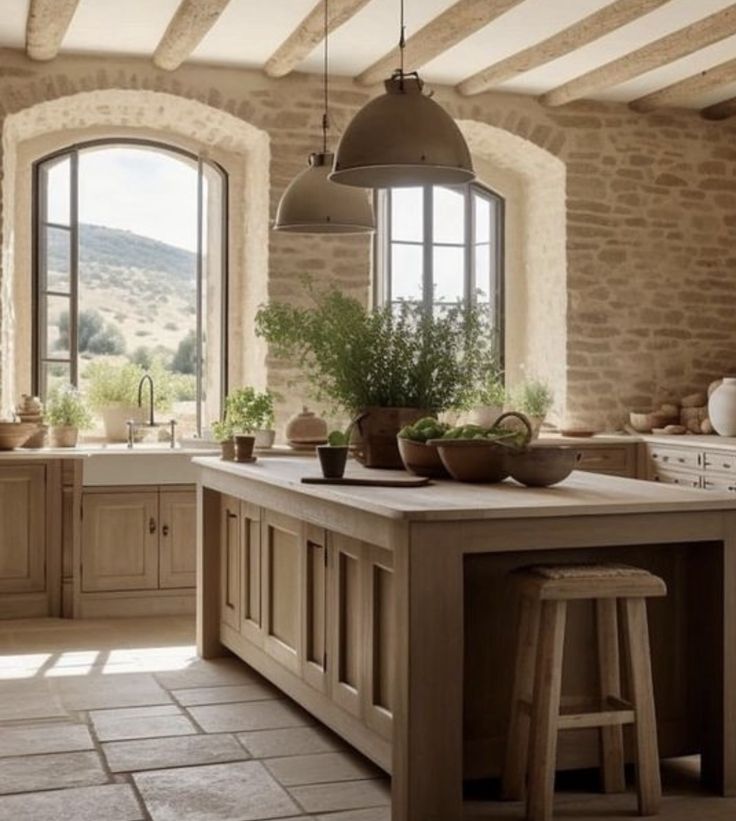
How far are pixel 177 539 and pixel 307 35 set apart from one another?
295 cm

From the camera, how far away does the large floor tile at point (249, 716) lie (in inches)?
184

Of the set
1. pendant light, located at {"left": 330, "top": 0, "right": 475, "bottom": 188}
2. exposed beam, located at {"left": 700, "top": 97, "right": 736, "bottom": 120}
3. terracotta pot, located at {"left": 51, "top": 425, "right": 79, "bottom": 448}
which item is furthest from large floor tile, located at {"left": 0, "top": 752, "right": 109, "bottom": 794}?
exposed beam, located at {"left": 700, "top": 97, "right": 736, "bottom": 120}

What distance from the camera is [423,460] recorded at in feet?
15.0

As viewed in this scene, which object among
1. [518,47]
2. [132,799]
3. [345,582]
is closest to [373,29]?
[518,47]

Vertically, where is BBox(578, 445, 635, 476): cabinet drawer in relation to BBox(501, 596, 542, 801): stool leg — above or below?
above

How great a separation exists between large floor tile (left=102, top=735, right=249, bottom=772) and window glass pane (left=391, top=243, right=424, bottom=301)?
4.68 m

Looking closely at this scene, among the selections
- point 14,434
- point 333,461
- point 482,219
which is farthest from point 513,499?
point 482,219

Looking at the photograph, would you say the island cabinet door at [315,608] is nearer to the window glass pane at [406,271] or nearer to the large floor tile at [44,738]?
the large floor tile at [44,738]

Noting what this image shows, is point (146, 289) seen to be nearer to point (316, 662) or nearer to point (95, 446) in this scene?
point (95, 446)

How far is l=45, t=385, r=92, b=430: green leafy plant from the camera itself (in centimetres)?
741

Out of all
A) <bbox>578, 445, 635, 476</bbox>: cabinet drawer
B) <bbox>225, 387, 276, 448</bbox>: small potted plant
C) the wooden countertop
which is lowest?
<bbox>578, 445, 635, 476</bbox>: cabinet drawer

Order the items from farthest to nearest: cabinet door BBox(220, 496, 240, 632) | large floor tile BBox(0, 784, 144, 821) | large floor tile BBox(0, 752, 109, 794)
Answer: cabinet door BBox(220, 496, 240, 632) < large floor tile BBox(0, 752, 109, 794) < large floor tile BBox(0, 784, 144, 821)

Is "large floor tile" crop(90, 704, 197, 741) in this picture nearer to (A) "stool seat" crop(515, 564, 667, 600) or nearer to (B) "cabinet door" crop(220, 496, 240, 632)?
(B) "cabinet door" crop(220, 496, 240, 632)

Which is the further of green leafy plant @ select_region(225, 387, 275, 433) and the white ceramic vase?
the white ceramic vase
